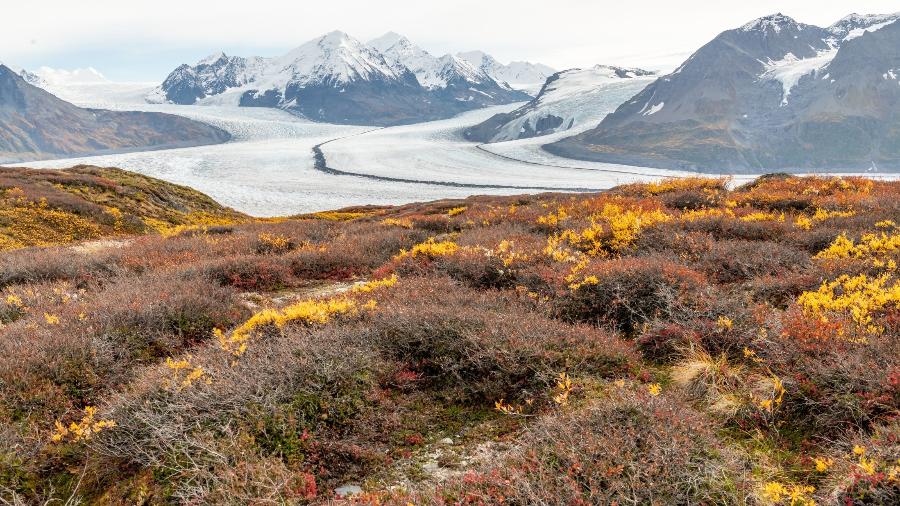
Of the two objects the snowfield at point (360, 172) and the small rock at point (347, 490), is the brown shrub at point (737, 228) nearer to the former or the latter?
the small rock at point (347, 490)

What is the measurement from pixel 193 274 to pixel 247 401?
670 cm

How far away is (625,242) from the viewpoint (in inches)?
387

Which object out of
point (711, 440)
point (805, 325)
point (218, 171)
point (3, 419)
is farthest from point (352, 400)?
point (218, 171)

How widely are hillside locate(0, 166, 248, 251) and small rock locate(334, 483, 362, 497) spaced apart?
18213 millimetres

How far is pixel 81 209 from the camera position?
26.2 metres

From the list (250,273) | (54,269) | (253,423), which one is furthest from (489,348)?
(54,269)

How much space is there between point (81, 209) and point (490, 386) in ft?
95.3

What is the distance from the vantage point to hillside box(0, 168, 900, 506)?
3.66 meters

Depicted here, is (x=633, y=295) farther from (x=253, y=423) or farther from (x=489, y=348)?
(x=253, y=423)

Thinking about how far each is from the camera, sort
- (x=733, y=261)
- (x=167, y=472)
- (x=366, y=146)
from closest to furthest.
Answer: (x=167, y=472) < (x=733, y=261) < (x=366, y=146)

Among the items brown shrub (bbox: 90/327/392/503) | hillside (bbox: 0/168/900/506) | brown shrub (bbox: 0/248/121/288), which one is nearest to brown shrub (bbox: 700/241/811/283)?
hillside (bbox: 0/168/900/506)

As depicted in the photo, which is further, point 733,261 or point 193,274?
point 193,274

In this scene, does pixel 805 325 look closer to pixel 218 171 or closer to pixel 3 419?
pixel 3 419

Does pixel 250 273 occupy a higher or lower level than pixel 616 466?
lower
